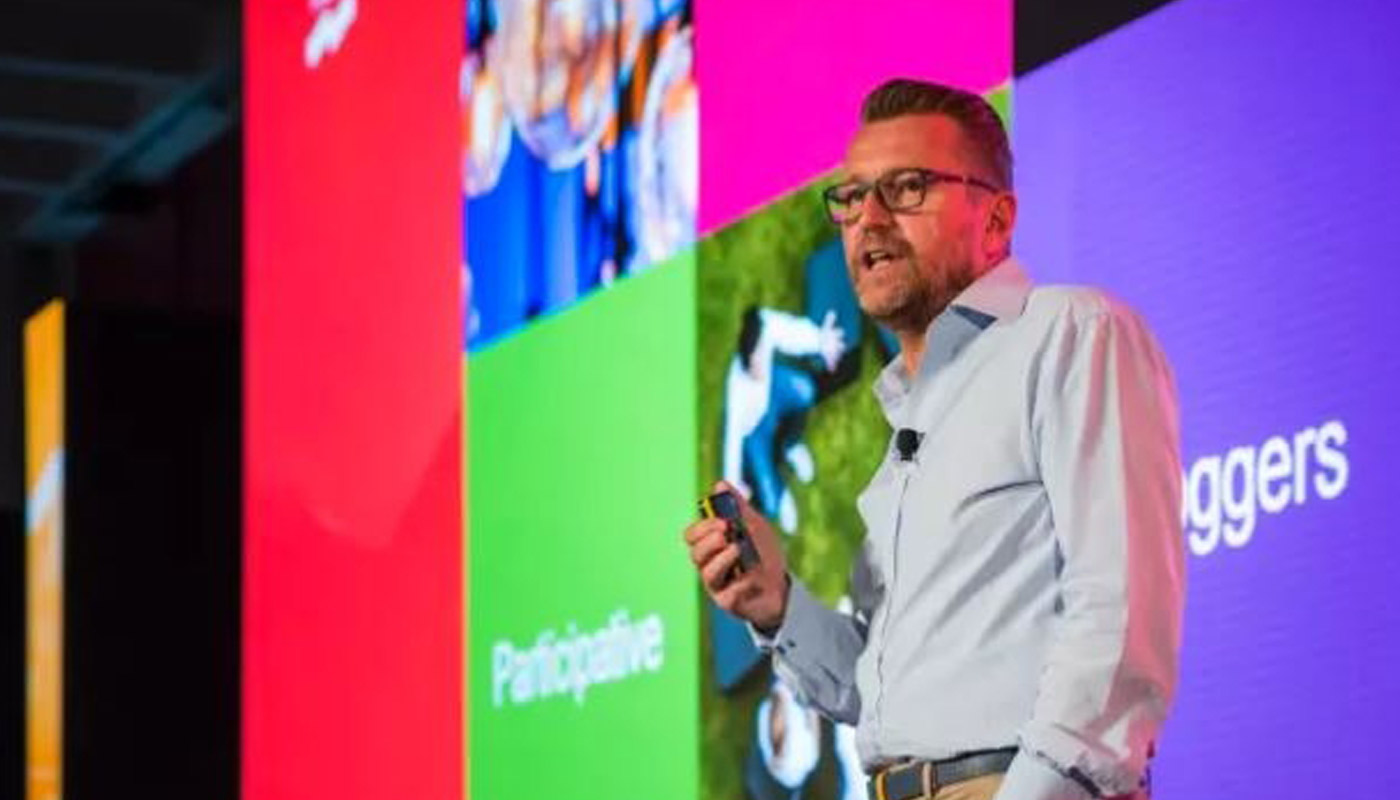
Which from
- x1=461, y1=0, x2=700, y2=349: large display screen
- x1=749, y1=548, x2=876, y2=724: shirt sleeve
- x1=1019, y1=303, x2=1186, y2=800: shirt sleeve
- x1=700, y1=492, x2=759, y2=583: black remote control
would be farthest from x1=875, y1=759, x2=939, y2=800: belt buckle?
x1=461, y1=0, x2=700, y2=349: large display screen

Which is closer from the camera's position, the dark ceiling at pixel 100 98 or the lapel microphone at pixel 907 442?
the lapel microphone at pixel 907 442

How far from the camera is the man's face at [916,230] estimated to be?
2.91m

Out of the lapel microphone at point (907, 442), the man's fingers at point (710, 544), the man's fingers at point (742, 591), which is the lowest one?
the man's fingers at point (742, 591)

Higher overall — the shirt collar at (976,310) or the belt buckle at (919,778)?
the shirt collar at (976,310)

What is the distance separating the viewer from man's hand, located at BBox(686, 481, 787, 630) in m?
3.05

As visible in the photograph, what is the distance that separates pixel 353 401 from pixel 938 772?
2658 millimetres

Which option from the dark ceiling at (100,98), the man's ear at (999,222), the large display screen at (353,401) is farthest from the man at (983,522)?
the dark ceiling at (100,98)

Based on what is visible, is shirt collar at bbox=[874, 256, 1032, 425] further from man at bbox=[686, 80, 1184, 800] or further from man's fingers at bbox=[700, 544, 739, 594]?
man's fingers at bbox=[700, 544, 739, 594]

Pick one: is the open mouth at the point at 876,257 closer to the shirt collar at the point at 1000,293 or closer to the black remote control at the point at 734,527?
the shirt collar at the point at 1000,293

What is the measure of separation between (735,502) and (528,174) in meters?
1.28

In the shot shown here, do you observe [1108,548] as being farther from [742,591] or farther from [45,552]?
[45,552]

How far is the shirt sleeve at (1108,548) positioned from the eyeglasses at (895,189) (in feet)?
0.98

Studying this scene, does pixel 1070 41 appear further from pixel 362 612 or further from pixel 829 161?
pixel 362 612

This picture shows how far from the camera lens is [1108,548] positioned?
8.45 feet
